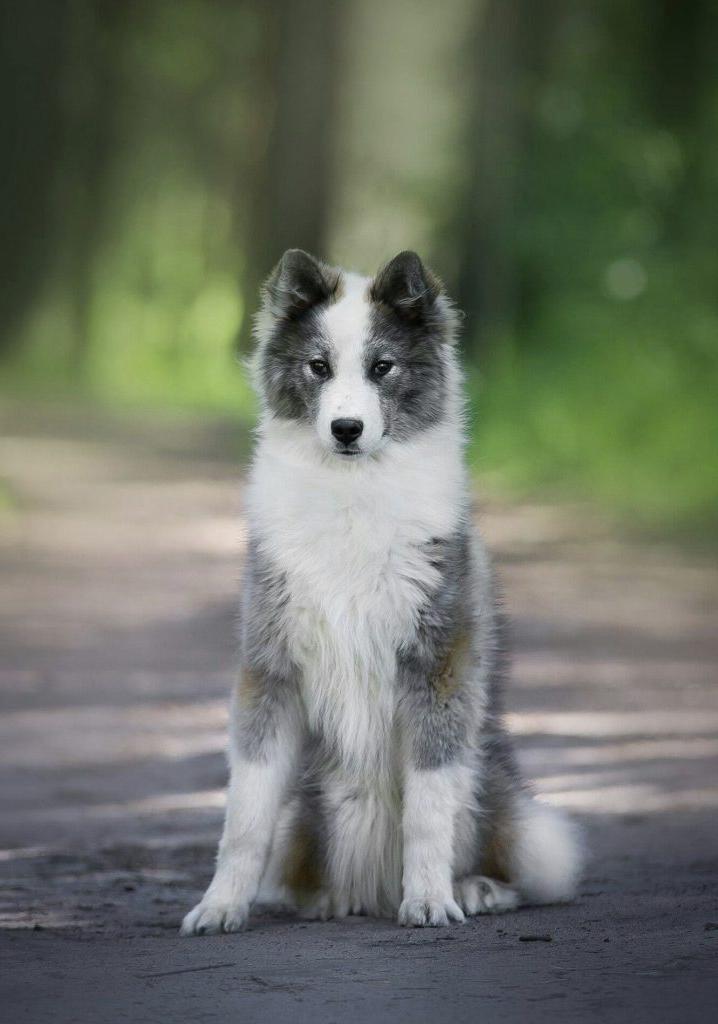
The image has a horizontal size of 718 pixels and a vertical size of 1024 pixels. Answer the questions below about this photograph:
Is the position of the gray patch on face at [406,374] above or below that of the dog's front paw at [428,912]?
above

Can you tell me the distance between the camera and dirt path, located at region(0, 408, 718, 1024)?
429 centimetres

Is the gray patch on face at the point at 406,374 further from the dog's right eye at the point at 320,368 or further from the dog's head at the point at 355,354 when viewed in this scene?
the dog's right eye at the point at 320,368

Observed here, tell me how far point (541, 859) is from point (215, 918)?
3.56ft

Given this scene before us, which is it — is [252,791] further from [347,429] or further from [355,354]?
[355,354]

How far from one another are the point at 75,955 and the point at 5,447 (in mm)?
15171

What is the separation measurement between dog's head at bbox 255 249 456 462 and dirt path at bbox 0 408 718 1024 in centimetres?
154

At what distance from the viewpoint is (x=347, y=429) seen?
522 centimetres

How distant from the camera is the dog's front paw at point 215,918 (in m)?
5.22

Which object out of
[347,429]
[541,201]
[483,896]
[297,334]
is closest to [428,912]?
[483,896]

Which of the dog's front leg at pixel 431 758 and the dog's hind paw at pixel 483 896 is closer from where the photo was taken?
the dog's front leg at pixel 431 758

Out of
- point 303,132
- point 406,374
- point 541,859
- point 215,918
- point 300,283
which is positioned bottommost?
point 215,918

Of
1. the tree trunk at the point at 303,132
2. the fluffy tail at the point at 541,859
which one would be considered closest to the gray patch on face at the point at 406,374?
the fluffy tail at the point at 541,859

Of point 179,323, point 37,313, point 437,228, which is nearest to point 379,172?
point 437,228

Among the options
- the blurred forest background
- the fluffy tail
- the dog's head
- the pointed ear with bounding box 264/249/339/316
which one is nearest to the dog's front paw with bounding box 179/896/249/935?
the fluffy tail
